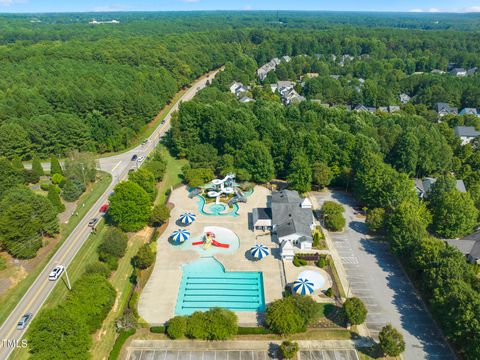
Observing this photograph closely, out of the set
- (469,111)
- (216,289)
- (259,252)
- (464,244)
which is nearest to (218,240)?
(259,252)

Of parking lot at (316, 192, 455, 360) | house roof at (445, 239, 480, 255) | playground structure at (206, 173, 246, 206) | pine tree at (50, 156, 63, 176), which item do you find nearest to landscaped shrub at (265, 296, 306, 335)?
parking lot at (316, 192, 455, 360)

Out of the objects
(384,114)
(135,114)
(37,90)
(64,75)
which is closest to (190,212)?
(135,114)

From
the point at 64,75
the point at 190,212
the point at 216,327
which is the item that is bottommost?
the point at 190,212

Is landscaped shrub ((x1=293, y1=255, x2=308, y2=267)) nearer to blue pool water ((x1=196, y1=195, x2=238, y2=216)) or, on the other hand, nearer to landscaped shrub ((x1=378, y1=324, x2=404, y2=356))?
landscaped shrub ((x1=378, y1=324, x2=404, y2=356))

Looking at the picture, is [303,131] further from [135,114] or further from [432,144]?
[135,114]

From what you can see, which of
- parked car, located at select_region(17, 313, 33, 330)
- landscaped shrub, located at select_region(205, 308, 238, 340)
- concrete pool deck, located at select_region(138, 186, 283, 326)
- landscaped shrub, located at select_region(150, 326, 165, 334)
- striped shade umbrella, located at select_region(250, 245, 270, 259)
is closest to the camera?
landscaped shrub, located at select_region(205, 308, 238, 340)

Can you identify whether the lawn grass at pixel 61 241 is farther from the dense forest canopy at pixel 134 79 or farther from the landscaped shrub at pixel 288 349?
the landscaped shrub at pixel 288 349
